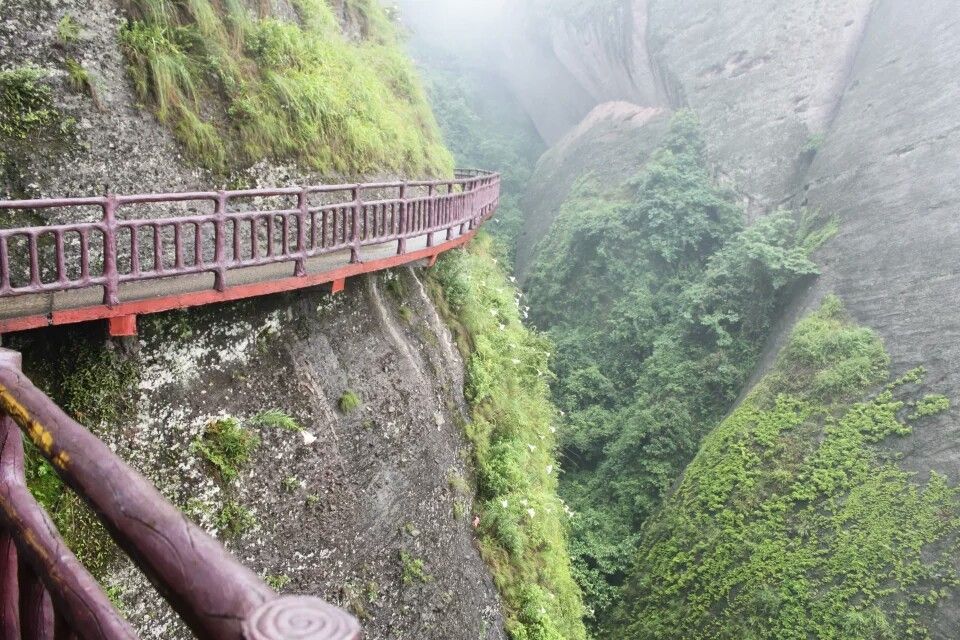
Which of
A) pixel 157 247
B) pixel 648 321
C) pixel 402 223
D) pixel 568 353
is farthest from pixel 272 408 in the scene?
pixel 648 321

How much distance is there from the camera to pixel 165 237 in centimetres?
609

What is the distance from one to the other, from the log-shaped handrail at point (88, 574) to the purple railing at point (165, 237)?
3100mm

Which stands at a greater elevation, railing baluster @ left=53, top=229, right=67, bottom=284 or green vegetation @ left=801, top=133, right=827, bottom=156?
railing baluster @ left=53, top=229, right=67, bottom=284

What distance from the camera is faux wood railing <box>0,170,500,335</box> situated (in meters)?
4.19

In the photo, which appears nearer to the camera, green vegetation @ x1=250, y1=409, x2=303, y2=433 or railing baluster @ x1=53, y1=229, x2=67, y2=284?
railing baluster @ x1=53, y1=229, x2=67, y2=284

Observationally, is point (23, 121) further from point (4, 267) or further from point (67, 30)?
point (4, 267)

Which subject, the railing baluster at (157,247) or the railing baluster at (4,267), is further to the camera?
the railing baluster at (157,247)

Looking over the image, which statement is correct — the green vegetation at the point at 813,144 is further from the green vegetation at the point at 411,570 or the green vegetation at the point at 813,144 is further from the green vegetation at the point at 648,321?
the green vegetation at the point at 411,570

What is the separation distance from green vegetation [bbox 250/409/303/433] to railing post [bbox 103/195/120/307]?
177 cm

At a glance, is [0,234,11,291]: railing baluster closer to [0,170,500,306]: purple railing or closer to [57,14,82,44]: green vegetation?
→ [0,170,500,306]: purple railing

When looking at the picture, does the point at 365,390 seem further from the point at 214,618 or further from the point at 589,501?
the point at 589,501

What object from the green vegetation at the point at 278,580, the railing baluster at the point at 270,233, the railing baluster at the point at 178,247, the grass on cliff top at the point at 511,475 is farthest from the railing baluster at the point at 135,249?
the grass on cliff top at the point at 511,475

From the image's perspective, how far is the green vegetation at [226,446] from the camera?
5259 mm

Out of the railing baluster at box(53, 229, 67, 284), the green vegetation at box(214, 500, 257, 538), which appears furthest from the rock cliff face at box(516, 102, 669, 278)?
the railing baluster at box(53, 229, 67, 284)
